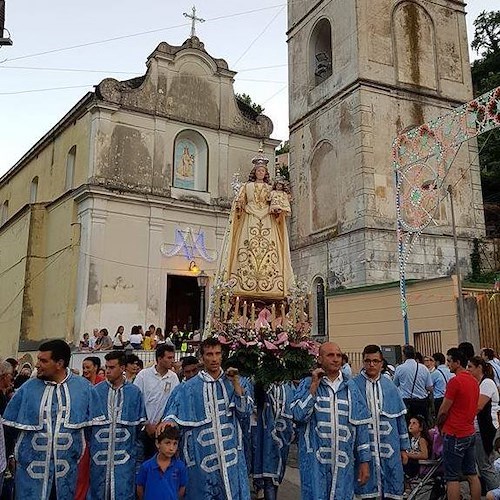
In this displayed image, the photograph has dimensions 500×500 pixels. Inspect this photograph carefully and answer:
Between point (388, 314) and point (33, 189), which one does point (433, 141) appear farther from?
point (33, 189)

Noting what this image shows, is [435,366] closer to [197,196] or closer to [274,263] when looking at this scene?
[274,263]

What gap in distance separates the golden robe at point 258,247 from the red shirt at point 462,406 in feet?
10.1

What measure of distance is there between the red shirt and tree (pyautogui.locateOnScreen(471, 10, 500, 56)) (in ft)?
120

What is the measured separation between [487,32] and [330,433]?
129 feet

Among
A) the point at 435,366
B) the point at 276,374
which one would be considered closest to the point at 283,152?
the point at 435,366

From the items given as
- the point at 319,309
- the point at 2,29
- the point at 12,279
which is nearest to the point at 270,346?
the point at 2,29

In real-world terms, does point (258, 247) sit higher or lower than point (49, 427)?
higher

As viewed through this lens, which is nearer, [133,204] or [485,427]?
[485,427]

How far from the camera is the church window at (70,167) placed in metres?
22.2

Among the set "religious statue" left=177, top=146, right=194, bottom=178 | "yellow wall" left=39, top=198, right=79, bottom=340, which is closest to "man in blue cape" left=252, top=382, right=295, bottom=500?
"yellow wall" left=39, top=198, right=79, bottom=340

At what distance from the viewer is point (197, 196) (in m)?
22.0

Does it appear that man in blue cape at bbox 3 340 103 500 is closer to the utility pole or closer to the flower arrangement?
the flower arrangement

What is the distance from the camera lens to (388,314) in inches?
731

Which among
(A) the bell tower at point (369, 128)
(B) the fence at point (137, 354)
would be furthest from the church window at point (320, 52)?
(B) the fence at point (137, 354)
